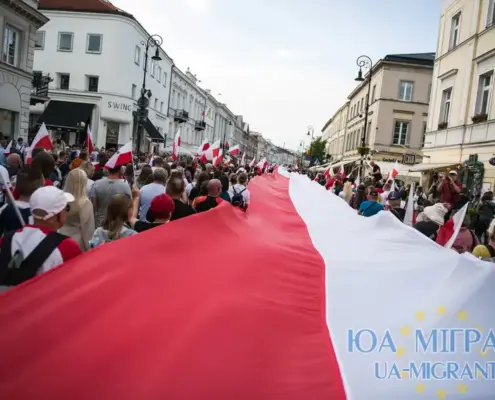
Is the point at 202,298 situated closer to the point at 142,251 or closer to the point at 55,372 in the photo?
the point at 142,251

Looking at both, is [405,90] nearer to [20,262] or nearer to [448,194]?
[448,194]

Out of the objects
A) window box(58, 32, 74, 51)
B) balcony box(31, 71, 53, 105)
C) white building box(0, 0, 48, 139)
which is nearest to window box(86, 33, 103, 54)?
window box(58, 32, 74, 51)

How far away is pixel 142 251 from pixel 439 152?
23756 mm

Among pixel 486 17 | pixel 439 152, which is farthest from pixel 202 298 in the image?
pixel 439 152

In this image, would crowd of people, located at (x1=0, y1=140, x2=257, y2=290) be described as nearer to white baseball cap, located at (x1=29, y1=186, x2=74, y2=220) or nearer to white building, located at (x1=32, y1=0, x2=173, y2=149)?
white baseball cap, located at (x1=29, y1=186, x2=74, y2=220)

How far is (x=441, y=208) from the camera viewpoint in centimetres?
717

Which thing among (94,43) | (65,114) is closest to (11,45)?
(65,114)

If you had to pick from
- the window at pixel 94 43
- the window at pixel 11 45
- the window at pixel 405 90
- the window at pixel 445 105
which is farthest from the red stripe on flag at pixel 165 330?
the window at pixel 405 90

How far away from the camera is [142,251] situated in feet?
11.1

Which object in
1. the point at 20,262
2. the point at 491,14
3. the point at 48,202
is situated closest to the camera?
the point at 20,262

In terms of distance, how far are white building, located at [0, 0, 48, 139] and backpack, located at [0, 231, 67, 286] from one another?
2264 cm

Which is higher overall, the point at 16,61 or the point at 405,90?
the point at 405,90

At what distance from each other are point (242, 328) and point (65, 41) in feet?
142

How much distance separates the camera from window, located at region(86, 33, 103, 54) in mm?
39469
